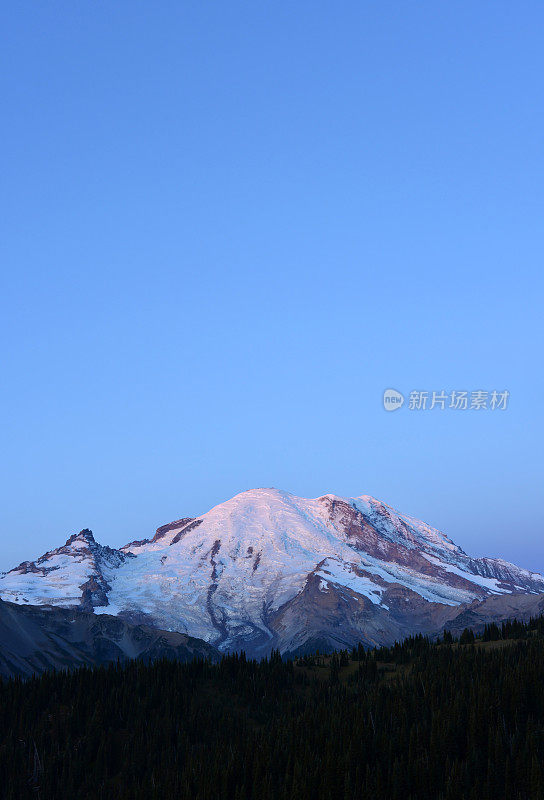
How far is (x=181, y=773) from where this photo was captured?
101 meters

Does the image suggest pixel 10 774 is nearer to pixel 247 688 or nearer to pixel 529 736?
pixel 247 688

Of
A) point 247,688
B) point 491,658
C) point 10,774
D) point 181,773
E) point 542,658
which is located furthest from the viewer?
point 247,688

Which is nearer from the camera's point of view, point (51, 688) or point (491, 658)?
point (491, 658)

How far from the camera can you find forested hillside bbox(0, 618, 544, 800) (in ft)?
297

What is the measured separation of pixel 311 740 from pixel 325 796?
14.1 metres

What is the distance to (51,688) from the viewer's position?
139 metres

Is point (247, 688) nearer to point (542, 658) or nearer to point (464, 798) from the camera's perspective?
point (542, 658)

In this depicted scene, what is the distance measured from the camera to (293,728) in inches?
4210

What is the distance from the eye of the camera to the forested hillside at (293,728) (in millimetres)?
90625

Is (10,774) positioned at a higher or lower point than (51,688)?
lower

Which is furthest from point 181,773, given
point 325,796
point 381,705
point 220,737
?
point 381,705

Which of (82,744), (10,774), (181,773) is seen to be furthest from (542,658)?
(10,774)

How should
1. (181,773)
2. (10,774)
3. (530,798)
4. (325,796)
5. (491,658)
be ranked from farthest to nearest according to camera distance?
(491,658), (10,774), (181,773), (325,796), (530,798)

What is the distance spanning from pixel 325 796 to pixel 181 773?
73.6 feet
